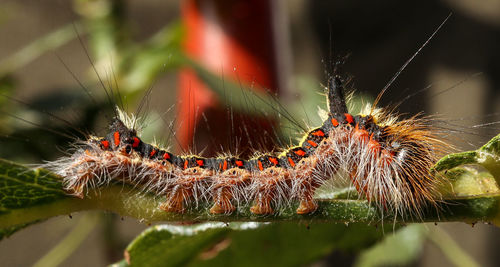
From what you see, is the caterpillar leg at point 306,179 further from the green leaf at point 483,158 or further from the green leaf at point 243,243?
the green leaf at point 483,158

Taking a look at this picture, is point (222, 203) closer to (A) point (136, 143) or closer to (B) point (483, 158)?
(A) point (136, 143)

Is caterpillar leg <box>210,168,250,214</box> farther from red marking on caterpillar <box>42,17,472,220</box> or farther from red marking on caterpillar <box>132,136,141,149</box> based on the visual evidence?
red marking on caterpillar <box>132,136,141,149</box>

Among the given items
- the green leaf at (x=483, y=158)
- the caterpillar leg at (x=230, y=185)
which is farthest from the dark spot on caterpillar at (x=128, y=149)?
the green leaf at (x=483, y=158)

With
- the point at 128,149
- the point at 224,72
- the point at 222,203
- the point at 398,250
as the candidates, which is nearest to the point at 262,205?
the point at 222,203

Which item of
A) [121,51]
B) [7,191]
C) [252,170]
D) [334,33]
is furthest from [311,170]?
[334,33]

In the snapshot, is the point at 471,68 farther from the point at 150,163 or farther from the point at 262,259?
the point at 150,163

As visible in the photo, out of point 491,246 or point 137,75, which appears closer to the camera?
point 137,75
